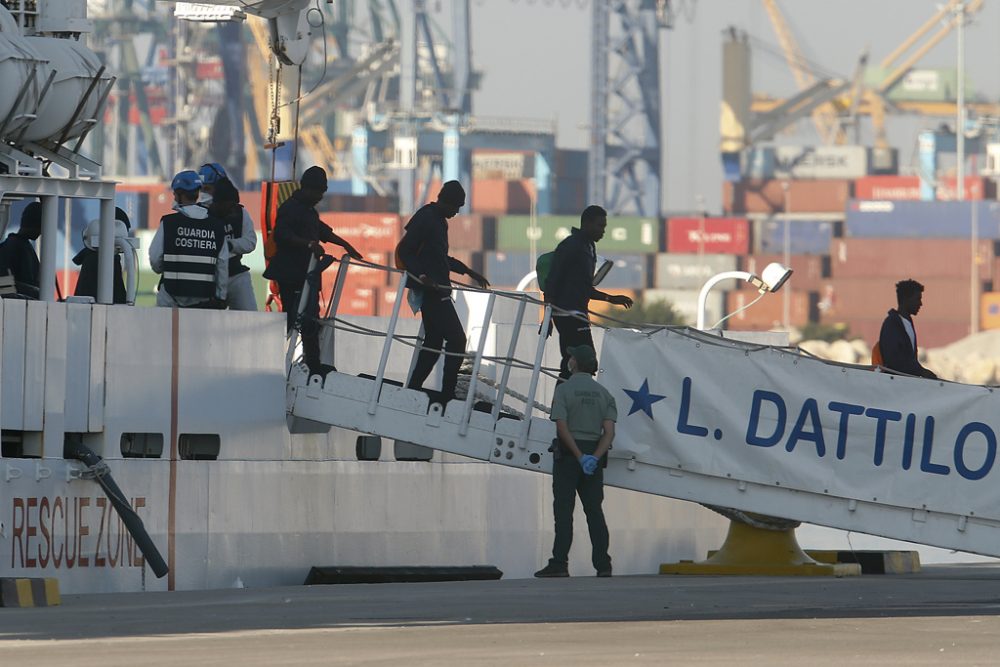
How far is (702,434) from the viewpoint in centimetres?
1442

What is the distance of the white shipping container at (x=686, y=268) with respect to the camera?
470 feet

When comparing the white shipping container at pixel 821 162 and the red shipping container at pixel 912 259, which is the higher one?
the white shipping container at pixel 821 162

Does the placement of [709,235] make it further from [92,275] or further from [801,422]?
[801,422]

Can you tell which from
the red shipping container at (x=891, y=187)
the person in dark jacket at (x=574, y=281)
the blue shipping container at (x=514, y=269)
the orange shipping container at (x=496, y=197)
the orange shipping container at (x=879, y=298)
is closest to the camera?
the person in dark jacket at (x=574, y=281)

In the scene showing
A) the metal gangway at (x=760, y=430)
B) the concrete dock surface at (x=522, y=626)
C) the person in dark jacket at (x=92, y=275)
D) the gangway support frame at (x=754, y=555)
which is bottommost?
the gangway support frame at (x=754, y=555)

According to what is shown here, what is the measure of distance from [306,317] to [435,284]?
108cm

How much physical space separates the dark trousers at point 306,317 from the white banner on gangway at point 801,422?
2170 millimetres

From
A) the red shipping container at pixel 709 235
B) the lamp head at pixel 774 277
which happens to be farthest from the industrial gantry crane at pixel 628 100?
the lamp head at pixel 774 277

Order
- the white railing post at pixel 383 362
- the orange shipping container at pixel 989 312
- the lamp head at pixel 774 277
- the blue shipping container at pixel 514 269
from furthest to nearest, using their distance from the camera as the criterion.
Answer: the orange shipping container at pixel 989 312 → the blue shipping container at pixel 514 269 → the lamp head at pixel 774 277 → the white railing post at pixel 383 362

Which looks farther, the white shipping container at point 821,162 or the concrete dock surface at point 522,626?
the white shipping container at point 821,162

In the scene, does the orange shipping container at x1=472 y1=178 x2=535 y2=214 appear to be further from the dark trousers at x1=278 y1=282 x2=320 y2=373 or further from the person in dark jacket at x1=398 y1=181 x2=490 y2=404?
the person in dark jacket at x1=398 y1=181 x2=490 y2=404

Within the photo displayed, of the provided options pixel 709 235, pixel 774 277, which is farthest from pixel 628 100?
pixel 774 277

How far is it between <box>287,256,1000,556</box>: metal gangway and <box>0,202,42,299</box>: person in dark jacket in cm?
249

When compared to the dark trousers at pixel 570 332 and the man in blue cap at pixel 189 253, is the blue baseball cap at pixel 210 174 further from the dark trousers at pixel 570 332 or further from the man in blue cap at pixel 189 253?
the dark trousers at pixel 570 332
